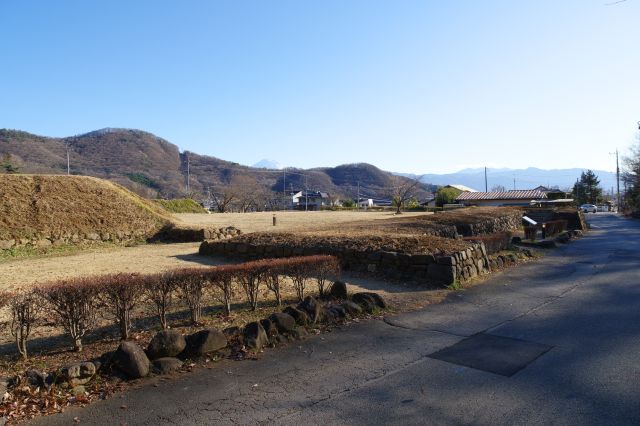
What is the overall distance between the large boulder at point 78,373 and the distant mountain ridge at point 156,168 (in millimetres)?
65411

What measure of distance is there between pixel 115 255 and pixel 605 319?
13.5 meters

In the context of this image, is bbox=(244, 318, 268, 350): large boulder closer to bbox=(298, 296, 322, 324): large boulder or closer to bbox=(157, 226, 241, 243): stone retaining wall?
bbox=(298, 296, 322, 324): large boulder

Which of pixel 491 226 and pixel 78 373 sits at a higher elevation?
pixel 491 226

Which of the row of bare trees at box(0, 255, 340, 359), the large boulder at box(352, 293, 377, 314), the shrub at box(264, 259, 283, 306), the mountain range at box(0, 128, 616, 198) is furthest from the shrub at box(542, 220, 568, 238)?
the mountain range at box(0, 128, 616, 198)

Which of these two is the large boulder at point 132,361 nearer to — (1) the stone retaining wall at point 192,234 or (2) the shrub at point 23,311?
(2) the shrub at point 23,311

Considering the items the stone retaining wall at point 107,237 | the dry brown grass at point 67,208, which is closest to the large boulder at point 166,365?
the stone retaining wall at point 107,237

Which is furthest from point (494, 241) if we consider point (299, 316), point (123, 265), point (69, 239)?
point (69, 239)

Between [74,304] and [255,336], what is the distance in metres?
2.17

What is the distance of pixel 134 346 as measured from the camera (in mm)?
4551

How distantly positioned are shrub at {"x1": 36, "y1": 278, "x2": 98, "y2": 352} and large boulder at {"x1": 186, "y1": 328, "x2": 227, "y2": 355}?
1302mm

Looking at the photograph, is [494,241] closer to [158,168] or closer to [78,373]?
[78,373]

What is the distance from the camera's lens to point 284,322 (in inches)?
225

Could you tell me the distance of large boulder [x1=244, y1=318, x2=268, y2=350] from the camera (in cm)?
519

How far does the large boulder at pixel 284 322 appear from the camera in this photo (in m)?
5.66
